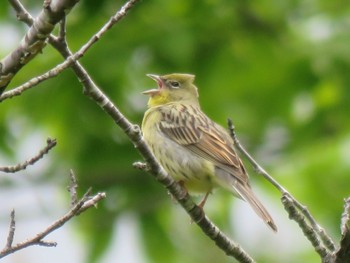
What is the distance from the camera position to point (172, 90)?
886 centimetres

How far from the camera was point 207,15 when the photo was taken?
1145cm

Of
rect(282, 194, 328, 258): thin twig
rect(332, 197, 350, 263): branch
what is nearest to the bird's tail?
rect(282, 194, 328, 258): thin twig

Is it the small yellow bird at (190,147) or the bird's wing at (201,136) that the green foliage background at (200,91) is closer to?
the small yellow bird at (190,147)

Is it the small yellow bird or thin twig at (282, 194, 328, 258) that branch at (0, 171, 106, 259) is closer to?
thin twig at (282, 194, 328, 258)

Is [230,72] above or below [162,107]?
below

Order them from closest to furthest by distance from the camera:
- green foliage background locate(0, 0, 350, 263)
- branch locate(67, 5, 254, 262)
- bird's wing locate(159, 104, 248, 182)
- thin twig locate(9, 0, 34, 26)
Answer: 1. thin twig locate(9, 0, 34, 26)
2. branch locate(67, 5, 254, 262)
3. bird's wing locate(159, 104, 248, 182)
4. green foliage background locate(0, 0, 350, 263)

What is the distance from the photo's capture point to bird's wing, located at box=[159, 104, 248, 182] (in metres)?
7.70

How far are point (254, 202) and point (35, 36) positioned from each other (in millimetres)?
2872

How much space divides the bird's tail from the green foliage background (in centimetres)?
343

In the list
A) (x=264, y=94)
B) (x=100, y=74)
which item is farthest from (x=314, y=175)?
(x=100, y=74)

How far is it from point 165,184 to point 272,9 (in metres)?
5.64

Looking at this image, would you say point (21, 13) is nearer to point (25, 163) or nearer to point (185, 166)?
point (25, 163)

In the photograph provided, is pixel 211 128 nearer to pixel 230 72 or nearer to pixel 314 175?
pixel 314 175

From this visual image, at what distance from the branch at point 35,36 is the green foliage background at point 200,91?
6.23m
